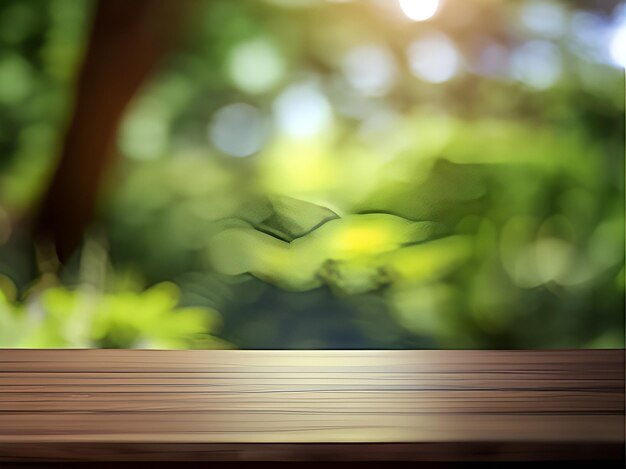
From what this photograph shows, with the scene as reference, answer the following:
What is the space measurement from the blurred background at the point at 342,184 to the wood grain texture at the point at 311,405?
140 mm

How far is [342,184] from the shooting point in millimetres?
965

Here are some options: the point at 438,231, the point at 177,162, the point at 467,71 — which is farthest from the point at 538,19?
the point at 177,162

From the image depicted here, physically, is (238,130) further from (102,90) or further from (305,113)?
(102,90)

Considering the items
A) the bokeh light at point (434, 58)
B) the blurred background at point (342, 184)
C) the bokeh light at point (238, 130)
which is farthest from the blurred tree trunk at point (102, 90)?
the bokeh light at point (434, 58)

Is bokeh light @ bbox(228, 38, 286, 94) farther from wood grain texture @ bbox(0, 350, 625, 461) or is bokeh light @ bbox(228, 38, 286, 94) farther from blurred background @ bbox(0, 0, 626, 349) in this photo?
wood grain texture @ bbox(0, 350, 625, 461)

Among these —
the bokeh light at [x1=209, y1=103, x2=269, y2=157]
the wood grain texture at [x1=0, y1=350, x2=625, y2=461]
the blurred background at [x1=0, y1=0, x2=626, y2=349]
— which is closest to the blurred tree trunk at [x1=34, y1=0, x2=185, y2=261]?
the blurred background at [x1=0, y1=0, x2=626, y2=349]

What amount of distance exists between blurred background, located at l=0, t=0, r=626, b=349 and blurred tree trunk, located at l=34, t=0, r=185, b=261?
0.02 meters

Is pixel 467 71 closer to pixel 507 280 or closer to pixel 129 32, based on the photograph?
pixel 507 280

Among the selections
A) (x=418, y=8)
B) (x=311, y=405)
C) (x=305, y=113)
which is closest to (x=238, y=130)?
(x=305, y=113)

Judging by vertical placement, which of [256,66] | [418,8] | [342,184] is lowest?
[342,184]

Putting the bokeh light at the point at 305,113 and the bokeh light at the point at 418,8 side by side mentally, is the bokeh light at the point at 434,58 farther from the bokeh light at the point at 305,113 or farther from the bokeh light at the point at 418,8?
the bokeh light at the point at 305,113

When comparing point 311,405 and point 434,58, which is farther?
point 434,58

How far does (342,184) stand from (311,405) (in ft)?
1.27

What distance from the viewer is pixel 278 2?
38.8 inches
